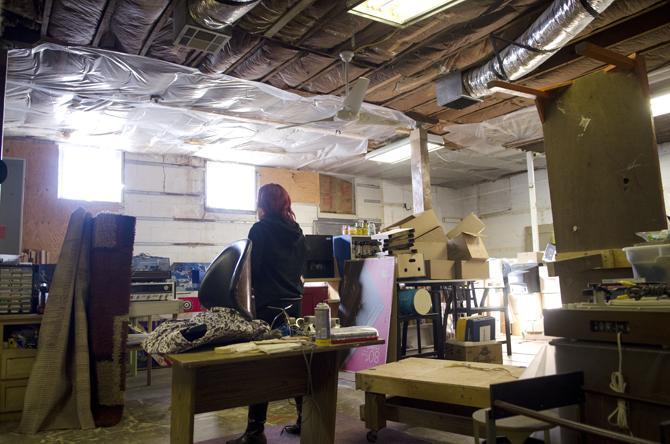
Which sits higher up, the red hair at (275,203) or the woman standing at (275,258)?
the red hair at (275,203)

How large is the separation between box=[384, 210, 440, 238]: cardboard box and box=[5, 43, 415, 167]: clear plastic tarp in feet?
3.51

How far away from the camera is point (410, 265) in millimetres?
4676

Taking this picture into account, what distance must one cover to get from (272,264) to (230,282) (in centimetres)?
71

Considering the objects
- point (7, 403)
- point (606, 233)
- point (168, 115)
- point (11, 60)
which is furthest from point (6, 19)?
point (606, 233)

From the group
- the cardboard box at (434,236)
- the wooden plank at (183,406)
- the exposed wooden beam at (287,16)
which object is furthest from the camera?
the cardboard box at (434,236)

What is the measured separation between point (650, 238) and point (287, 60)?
294 centimetres

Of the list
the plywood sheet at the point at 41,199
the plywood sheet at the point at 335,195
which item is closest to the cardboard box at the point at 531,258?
the plywood sheet at the point at 335,195

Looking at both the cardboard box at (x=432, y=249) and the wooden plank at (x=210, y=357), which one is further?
the cardboard box at (x=432, y=249)

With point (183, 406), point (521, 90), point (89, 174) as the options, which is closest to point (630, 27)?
point (521, 90)

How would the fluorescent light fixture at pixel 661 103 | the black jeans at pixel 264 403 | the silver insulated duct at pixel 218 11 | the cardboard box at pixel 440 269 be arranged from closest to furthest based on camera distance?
the black jeans at pixel 264 403, the silver insulated duct at pixel 218 11, the fluorescent light fixture at pixel 661 103, the cardboard box at pixel 440 269

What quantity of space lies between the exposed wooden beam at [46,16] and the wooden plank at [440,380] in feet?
9.78

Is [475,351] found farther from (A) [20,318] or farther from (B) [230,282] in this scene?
(A) [20,318]

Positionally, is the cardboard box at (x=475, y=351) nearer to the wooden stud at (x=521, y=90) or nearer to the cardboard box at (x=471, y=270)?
the cardboard box at (x=471, y=270)

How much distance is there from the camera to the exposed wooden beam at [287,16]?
10.1 feet
